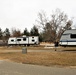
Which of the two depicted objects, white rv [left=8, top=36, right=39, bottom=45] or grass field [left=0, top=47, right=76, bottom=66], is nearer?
grass field [left=0, top=47, right=76, bottom=66]

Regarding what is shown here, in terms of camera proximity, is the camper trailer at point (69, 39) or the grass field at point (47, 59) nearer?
the grass field at point (47, 59)

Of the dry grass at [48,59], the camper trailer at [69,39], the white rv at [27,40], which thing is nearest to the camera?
the dry grass at [48,59]

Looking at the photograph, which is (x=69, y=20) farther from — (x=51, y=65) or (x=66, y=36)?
(x=51, y=65)

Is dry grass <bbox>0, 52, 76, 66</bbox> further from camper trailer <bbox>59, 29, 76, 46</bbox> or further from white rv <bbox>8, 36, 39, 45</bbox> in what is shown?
white rv <bbox>8, 36, 39, 45</bbox>

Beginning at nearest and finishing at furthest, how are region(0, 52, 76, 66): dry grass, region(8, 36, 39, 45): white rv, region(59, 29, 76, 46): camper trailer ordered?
1. region(0, 52, 76, 66): dry grass
2. region(59, 29, 76, 46): camper trailer
3. region(8, 36, 39, 45): white rv

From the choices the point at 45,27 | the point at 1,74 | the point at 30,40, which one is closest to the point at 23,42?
the point at 30,40

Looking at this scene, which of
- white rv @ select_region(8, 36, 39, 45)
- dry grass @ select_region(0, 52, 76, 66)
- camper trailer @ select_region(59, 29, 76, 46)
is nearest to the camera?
dry grass @ select_region(0, 52, 76, 66)

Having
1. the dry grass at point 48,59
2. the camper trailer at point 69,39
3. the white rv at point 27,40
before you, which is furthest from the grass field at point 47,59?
the white rv at point 27,40

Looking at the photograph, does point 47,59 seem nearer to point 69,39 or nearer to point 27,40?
point 69,39

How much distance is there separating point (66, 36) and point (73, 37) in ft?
3.85

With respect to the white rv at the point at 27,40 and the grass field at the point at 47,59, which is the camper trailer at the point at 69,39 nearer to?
the grass field at the point at 47,59

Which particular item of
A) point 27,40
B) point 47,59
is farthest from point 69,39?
point 27,40

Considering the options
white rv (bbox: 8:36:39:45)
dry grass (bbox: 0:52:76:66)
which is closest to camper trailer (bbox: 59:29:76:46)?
dry grass (bbox: 0:52:76:66)

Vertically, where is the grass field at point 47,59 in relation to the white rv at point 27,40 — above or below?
below
